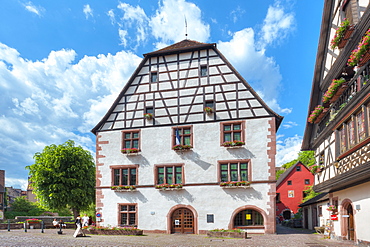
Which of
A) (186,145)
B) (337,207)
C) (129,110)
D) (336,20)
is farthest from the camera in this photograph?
(129,110)

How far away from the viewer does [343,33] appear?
1502 centimetres

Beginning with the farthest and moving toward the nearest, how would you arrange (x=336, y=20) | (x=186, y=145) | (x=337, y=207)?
(x=186, y=145) → (x=337, y=207) → (x=336, y=20)

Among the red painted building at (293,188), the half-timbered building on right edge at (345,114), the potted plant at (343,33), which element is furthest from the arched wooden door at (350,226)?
the red painted building at (293,188)

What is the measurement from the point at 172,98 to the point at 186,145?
3.93 m

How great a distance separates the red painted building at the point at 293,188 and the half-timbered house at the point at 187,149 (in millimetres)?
30008

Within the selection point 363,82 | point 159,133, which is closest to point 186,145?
point 159,133

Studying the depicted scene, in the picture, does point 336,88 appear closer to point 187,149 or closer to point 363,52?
point 363,52

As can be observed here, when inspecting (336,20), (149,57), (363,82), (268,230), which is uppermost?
(149,57)

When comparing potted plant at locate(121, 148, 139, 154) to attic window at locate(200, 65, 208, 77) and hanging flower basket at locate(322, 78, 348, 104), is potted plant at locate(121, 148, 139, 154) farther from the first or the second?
hanging flower basket at locate(322, 78, 348, 104)

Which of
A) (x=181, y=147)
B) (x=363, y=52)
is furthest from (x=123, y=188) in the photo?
(x=363, y=52)

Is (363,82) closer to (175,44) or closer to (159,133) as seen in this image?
(159,133)

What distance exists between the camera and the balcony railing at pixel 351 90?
13.3m

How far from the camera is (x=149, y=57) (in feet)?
97.1

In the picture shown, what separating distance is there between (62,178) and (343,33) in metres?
26.1
